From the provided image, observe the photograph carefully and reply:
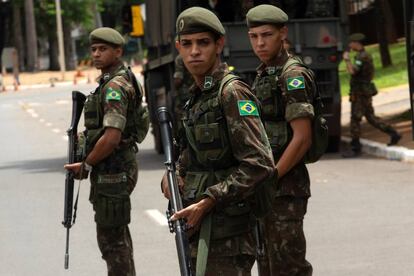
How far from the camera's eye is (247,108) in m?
5.26

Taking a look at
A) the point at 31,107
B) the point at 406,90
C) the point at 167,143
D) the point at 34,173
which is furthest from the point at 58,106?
the point at 167,143

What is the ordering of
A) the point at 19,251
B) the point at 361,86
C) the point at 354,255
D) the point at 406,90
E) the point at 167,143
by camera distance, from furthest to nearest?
the point at 406,90
the point at 361,86
the point at 19,251
the point at 354,255
the point at 167,143

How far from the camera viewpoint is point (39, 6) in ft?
267

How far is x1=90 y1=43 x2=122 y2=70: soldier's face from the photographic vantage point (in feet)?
25.7

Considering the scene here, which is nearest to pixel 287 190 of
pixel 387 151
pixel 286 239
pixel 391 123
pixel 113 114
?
pixel 286 239

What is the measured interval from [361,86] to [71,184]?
426 inches

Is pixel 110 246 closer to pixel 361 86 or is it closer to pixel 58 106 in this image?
pixel 361 86

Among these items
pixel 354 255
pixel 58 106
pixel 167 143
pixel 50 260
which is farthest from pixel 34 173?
pixel 58 106

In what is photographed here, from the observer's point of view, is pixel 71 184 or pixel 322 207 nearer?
pixel 71 184

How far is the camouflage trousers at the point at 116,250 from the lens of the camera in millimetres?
7859

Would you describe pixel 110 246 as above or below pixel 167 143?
below

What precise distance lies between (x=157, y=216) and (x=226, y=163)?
7.67 metres

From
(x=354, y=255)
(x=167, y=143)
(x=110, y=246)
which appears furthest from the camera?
(x=354, y=255)

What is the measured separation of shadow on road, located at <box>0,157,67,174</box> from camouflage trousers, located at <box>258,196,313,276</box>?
11973mm
